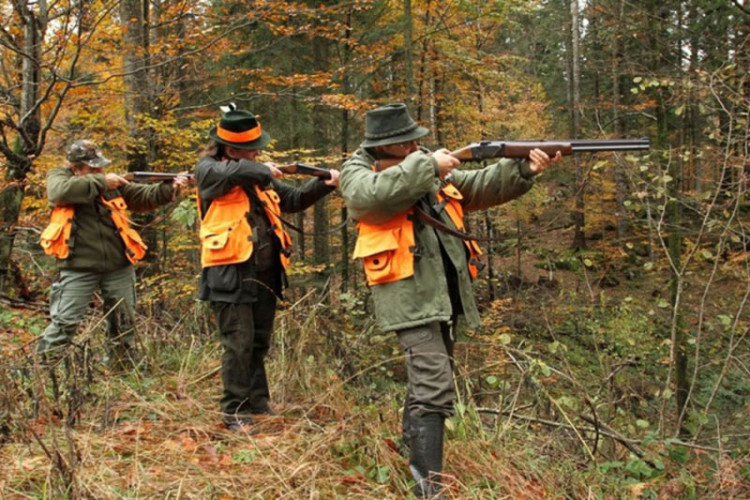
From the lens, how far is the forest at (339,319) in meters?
3.55

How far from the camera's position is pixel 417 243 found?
3.42 m

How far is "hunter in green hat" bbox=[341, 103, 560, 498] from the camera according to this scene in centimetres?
323

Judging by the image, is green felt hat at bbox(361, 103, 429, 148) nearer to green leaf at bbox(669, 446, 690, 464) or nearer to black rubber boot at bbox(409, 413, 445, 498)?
black rubber boot at bbox(409, 413, 445, 498)

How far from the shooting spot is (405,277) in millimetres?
3312

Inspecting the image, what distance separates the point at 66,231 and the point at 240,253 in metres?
2.09

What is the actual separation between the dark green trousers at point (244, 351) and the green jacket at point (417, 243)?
1.24 m

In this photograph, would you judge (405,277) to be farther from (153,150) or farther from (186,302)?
(153,150)

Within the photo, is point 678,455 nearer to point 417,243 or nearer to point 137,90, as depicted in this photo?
point 417,243

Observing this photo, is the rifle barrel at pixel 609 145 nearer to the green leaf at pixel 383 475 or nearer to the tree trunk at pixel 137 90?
the green leaf at pixel 383 475

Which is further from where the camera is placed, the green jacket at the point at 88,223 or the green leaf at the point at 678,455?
the green jacket at the point at 88,223

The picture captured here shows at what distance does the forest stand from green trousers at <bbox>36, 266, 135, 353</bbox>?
21 centimetres

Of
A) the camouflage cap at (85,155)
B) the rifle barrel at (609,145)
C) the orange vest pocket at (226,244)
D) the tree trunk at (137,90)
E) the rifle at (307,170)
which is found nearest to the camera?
the rifle barrel at (609,145)

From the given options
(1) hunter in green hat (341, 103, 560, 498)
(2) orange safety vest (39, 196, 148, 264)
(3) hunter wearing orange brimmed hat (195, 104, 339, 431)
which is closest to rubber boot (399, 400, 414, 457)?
(1) hunter in green hat (341, 103, 560, 498)

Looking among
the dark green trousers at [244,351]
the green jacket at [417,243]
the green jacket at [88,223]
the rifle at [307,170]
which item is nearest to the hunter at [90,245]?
the green jacket at [88,223]
